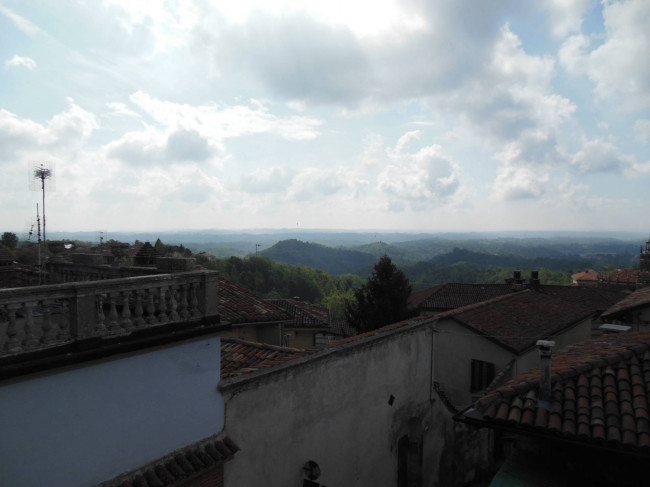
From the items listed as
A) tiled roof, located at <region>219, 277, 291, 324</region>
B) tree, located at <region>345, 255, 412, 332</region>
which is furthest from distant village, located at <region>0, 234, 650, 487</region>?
tree, located at <region>345, 255, 412, 332</region>

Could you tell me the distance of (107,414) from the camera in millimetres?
5301

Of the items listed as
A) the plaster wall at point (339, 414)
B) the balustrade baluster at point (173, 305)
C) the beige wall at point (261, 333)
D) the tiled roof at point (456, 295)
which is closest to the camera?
the balustrade baluster at point (173, 305)

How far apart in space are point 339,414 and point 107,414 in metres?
5.43

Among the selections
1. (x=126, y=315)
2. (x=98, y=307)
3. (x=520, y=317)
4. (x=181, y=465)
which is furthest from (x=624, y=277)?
(x=98, y=307)

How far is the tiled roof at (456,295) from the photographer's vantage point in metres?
35.8

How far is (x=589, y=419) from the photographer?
5.95m

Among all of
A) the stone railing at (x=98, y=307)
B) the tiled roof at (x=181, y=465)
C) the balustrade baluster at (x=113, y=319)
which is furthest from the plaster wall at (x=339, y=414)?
the balustrade baluster at (x=113, y=319)

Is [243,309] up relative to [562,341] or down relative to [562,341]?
up

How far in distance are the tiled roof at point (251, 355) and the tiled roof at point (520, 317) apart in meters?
8.39

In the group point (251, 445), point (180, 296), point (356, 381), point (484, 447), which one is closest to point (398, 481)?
point (356, 381)

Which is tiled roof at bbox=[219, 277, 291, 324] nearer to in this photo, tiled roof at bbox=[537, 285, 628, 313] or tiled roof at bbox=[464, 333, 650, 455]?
tiled roof at bbox=[464, 333, 650, 455]

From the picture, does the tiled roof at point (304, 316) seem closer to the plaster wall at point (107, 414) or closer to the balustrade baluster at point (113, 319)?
Result: the plaster wall at point (107, 414)

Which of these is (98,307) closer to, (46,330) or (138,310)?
(138,310)

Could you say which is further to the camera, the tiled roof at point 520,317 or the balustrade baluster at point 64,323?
the tiled roof at point 520,317
